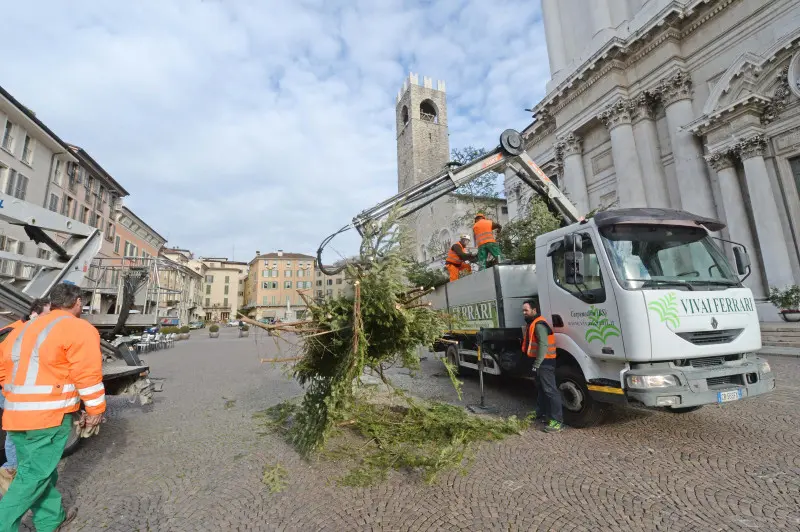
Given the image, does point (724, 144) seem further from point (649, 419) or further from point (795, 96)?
point (649, 419)

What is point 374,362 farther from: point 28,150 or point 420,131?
point 420,131

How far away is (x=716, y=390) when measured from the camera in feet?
12.5

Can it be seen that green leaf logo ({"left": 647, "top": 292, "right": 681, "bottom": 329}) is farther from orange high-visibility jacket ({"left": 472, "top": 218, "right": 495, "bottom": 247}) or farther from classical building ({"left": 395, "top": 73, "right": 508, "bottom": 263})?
classical building ({"left": 395, "top": 73, "right": 508, "bottom": 263})

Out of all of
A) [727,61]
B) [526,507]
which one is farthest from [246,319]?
[727,61]

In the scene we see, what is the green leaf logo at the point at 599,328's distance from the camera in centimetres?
418

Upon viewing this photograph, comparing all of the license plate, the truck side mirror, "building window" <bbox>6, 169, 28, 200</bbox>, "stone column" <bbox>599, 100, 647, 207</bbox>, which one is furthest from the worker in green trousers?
"building window" <bbox>6, 169, 28, 200</bbox>

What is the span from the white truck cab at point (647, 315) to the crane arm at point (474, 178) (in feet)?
7.69

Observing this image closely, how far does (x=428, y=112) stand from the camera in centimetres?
6038

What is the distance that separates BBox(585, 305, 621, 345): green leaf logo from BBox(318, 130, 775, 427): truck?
0.04 feet

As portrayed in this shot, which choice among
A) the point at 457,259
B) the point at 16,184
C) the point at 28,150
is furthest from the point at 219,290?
the point at 457,259

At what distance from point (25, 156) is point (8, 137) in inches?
62.9

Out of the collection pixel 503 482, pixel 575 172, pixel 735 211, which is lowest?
pixel 503 482

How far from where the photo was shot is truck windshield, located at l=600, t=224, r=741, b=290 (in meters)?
4.20

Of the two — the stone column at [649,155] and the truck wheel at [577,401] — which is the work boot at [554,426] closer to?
the truck wheel at [577,401]
